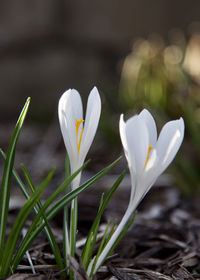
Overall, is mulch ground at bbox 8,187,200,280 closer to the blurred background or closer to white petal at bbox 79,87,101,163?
white petal at bbox 79,87,101,163

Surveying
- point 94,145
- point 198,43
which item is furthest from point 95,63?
point 198,43

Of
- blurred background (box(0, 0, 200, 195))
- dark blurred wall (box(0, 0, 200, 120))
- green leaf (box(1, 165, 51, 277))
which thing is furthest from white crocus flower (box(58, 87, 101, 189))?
dark blurred wall (box(0, 0, 200, 120))

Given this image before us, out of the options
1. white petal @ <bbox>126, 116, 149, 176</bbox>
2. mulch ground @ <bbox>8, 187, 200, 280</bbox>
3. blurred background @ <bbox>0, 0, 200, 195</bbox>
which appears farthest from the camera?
blurred background @ <bbox>0, 0, 200, 195</bbox>

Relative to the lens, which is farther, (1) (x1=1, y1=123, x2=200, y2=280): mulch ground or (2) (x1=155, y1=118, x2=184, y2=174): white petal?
(1) (x1=1, y1=123, x2=200, y2=280): mulch ground

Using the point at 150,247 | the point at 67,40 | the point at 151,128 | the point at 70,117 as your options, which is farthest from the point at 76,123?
the point at 67,40

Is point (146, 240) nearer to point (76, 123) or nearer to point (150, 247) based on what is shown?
point (150, 247)

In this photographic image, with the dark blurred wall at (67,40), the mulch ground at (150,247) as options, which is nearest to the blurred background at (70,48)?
the dark blurred wall at (67,40)
